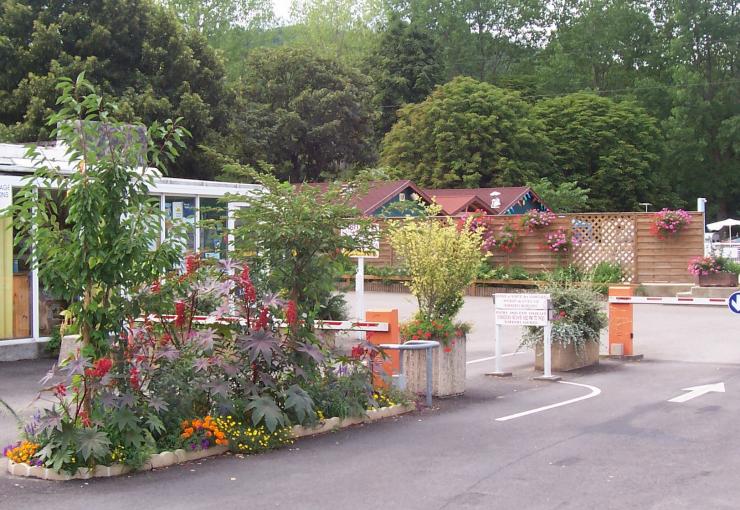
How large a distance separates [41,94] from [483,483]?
31539mm

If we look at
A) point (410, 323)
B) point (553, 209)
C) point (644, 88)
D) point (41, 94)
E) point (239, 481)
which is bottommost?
point (239, 481)

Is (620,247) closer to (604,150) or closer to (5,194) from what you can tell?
(5,194)

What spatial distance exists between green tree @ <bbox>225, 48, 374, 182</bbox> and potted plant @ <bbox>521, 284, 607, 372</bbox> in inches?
1521

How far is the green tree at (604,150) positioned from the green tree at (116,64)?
2450 cm

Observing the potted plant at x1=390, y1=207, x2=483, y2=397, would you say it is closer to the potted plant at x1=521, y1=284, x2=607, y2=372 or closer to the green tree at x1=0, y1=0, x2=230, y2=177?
the potted plant at x1=521, y1=284, x2=607, y2=372

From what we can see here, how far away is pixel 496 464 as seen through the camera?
824cm

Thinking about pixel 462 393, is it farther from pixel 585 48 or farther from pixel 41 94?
pixel 585 48

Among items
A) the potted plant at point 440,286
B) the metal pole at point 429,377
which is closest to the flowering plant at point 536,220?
the potted plant at point 440,286

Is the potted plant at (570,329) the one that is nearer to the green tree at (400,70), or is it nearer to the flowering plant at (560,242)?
the flowering plant at (560,242)

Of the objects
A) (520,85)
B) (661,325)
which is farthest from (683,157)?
(661,325)

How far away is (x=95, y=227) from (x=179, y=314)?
4.15 feet

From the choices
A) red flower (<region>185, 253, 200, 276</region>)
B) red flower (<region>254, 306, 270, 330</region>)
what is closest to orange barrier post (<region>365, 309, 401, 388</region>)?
red flower (<region>254, 306, 270, 330</region>)

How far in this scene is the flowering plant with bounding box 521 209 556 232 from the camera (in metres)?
28.9

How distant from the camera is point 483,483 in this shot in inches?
300
